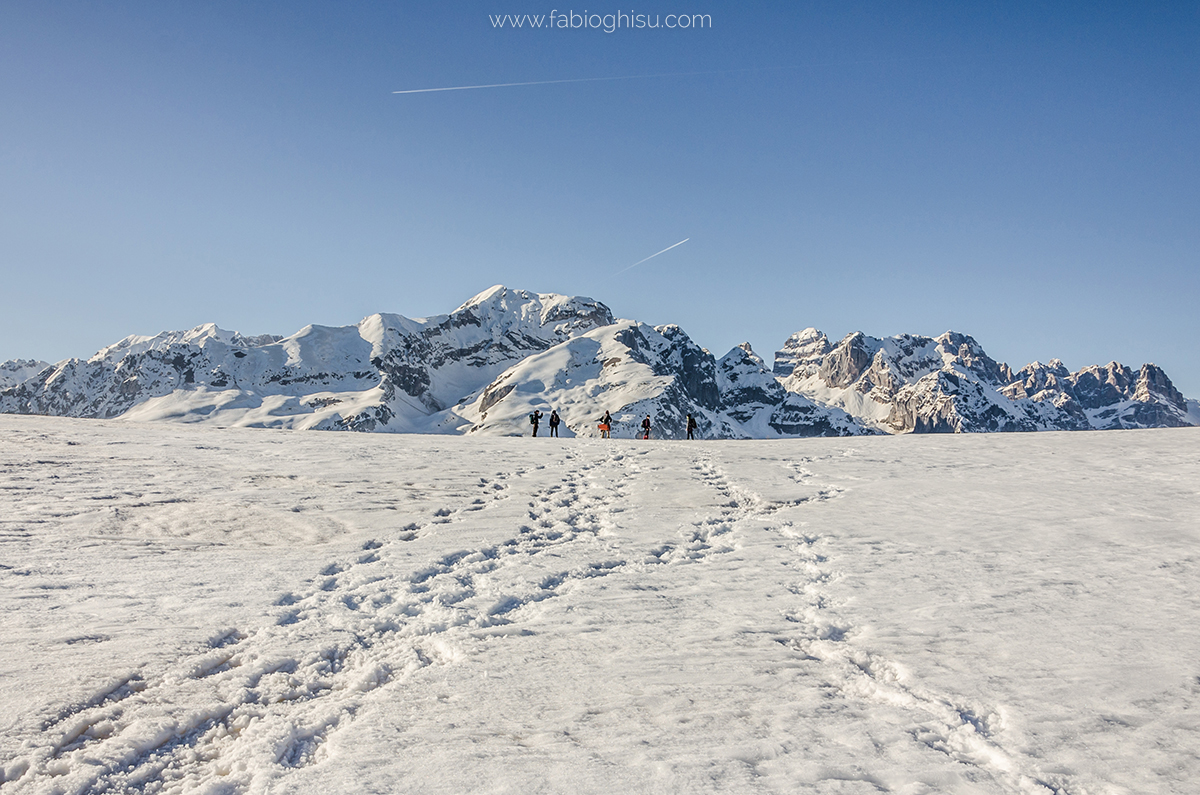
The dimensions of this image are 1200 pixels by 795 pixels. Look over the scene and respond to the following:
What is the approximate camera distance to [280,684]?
5.21 meters

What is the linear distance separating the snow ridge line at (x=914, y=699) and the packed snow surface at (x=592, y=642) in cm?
3

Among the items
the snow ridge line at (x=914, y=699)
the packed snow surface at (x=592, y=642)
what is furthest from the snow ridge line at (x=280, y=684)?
the snow ridge line at (x=914, y=699)

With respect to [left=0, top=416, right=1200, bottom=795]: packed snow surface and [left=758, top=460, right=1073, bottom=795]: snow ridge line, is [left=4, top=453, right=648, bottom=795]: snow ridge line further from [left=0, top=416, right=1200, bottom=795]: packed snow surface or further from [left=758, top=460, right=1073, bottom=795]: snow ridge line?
[left=758, top=460, right=1073, bottom=795]: snow ridge line

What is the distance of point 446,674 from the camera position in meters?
5.51

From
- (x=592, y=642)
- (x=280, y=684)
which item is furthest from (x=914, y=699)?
(x=280, y=684)

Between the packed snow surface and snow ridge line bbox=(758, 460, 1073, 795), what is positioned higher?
the packed snow surface

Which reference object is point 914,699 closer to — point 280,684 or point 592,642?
point 592,642

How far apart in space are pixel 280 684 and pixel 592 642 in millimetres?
2750

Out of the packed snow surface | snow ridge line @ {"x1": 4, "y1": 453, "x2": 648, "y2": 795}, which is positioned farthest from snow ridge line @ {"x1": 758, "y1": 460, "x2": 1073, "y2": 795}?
snow ridge line @ {"x1": 4, "y1": 453, "x2": 648, "y2": 795}

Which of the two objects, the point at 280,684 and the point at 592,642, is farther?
the point at 592,642

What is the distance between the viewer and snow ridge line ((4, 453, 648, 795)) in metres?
4.02

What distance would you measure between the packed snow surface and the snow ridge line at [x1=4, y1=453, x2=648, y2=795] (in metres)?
0.03

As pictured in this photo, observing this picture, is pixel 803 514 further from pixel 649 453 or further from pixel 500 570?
pixel 649 453

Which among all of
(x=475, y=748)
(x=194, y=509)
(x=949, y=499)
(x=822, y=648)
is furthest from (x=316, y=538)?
(x=949, y=499)
